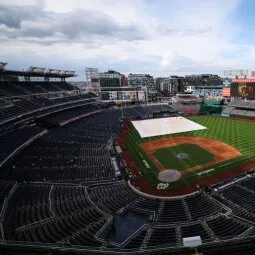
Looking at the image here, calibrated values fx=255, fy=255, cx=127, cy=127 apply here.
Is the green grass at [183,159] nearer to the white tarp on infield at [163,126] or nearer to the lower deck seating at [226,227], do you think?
the white tarp on infield at [163,126]

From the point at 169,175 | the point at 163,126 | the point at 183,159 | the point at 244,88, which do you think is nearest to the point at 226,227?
the point at 169,175

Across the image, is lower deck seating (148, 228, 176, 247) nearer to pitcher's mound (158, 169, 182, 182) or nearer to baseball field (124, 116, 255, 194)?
baseball field (124, 116, 255, 194)

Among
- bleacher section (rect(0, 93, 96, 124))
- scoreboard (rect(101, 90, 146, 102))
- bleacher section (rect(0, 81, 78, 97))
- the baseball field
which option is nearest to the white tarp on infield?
the baseball field

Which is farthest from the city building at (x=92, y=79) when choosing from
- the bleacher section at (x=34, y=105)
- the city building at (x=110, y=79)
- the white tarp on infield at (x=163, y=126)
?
the white tarp on infield at (x=163, y=126)

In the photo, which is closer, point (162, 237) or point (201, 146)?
point (162, 237)

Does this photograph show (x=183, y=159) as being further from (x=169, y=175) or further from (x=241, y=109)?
(x=241, y=109)

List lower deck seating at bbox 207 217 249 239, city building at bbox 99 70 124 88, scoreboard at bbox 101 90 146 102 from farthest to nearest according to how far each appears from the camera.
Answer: city building at bbox 99 70 124 88
scoreboard at bbox 101 90 146 102
lower deck seating at bbox 207 217 249 239
